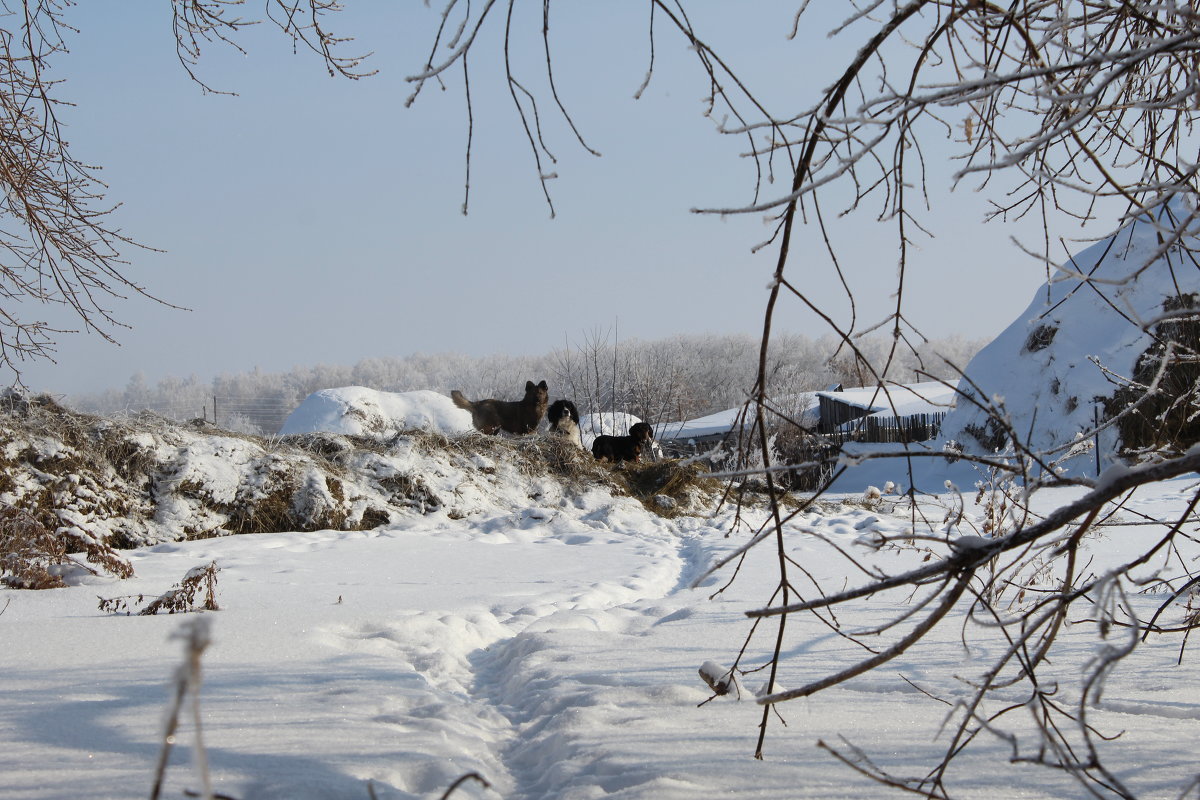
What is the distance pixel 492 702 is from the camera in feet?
11.2

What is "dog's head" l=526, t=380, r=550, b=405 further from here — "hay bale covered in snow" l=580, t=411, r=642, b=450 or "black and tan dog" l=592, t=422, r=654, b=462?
"hay bale covered in snow" l=580, t=411, r=642, b=450

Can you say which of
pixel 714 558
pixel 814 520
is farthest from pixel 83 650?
pixel 814 520

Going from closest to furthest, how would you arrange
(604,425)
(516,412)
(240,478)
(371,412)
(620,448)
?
(240,478)
(620,448)
(516,412)
(371,412)
(604,425)

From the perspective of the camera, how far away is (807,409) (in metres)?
37.5

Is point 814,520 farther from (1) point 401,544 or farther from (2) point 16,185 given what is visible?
(2) point 16,185

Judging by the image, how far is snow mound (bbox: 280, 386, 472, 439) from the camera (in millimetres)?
17641

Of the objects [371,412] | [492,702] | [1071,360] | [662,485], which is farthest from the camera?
[371,412]

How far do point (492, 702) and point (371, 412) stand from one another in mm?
15777

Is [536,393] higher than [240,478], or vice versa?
[536,393]

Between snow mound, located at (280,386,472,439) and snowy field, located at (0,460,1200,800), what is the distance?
39.7ft

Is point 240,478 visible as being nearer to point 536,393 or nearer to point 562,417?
point 562,417

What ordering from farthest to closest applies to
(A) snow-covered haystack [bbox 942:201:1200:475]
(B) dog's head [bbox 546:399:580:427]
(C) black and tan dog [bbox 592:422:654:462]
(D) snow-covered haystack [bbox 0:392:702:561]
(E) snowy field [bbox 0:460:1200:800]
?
(A) snow-covered haystack [bbox 942:201:1200:475] → (B) dog's head [bbox 546:399:580:427] → (C) black and tan dog [bbox 592:422:654:462] → (D) snow-covered haystack [bbox 0:392:702:561] → (E) snowy field [bbox 0:460:1200:800]

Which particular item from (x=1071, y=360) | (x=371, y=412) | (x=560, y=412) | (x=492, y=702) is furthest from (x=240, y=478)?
(x=1071, y=360)

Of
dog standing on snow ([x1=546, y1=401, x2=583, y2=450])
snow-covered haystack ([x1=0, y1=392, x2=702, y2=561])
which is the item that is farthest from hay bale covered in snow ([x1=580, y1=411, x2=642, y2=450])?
snow-covered haystack ([x1=0, y1=392, x2=702, y2=561])
